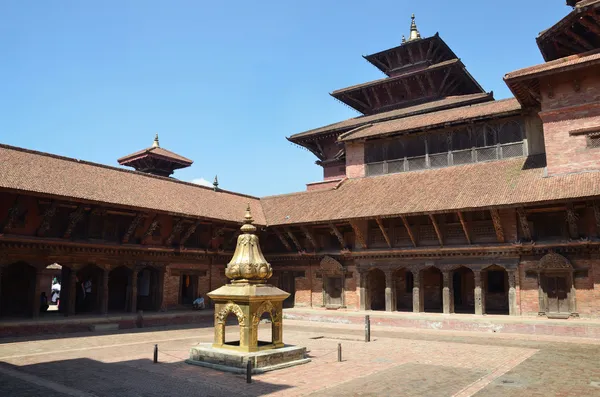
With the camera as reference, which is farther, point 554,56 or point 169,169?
point 169,169

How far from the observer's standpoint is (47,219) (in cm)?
1861

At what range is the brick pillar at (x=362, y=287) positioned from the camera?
77.2ft

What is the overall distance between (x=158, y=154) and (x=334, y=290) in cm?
1861

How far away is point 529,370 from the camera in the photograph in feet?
35.4

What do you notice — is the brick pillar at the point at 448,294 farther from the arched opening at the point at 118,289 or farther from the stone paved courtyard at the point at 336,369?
the arched opening at the point at 118,289

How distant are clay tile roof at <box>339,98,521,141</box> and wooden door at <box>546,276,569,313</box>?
781cm

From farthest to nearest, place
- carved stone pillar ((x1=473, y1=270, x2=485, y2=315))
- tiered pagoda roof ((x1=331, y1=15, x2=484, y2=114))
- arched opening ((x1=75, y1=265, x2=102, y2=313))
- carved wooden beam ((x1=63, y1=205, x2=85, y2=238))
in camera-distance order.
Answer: tiered pagoda roof ((x1=331, y1=15, x2=484, y2=114)) → arched opening ((x1=75, y1=265, x2=102, y2=313)) → carved stone pillar ((x1=473, y1=270, x2=485, y2=315)) → carved wooden beam ((x1=63, y1=205, x2=85, y2=238))

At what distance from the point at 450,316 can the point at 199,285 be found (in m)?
12.4

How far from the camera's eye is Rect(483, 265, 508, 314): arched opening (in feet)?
79.6

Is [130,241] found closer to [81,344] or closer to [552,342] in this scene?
[81,344]

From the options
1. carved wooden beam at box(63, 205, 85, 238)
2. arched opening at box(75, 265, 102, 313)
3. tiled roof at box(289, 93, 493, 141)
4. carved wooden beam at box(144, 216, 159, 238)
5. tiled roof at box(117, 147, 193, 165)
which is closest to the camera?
carved wooden beam at box(63, 205, 85, 238)

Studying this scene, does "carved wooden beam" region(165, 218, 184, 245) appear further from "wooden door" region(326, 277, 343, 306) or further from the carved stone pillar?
the carved stone pillar

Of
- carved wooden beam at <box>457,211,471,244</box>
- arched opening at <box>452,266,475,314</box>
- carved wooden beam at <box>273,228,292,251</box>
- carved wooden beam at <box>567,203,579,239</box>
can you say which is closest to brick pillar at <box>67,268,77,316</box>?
carved wooden beam at <box>273,228,292,251</box>

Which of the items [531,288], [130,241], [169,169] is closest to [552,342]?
[531,288]
